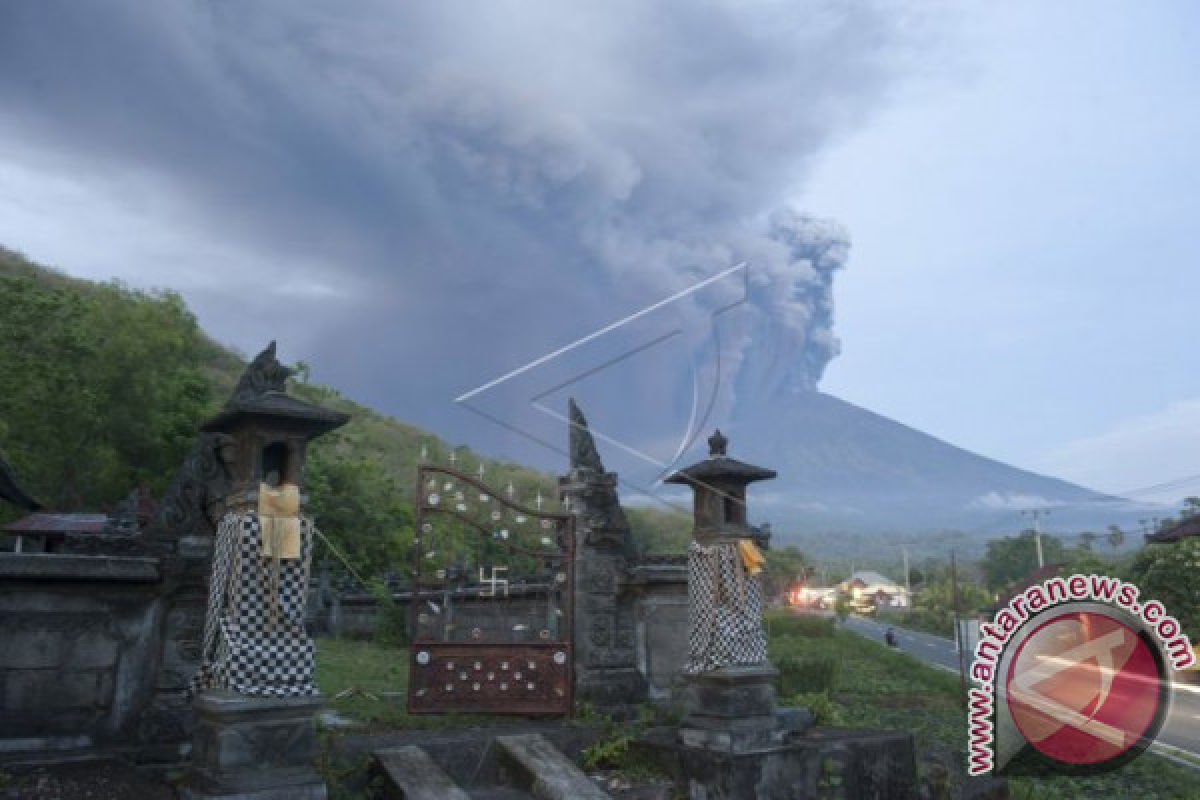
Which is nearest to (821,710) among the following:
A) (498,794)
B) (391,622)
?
(498,794)

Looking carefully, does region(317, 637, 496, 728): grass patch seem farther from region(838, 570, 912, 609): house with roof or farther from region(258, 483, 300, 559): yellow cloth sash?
region(838, 570, 912, 609): house with roof

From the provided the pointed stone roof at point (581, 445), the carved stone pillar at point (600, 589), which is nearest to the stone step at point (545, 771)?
the carved stone pillar at point (600, 589)

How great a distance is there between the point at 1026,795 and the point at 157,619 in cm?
1139

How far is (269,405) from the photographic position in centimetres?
865

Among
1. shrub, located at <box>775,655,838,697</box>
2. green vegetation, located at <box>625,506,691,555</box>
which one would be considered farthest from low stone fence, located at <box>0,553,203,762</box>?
green vegetation, located at <box>625,506,691,555</box>

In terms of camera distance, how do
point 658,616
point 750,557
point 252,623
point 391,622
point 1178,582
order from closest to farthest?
point 252,623
point 750,557
point 658,616
point 391,622
point 1178,582

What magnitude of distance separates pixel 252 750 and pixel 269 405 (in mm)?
3430

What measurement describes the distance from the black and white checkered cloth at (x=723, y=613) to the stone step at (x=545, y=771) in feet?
7.48

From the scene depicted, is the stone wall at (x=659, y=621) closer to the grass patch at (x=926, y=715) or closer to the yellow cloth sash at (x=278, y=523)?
the grass patch at (x=926, y=715)

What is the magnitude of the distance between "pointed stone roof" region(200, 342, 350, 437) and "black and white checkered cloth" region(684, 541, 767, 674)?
17.6ft

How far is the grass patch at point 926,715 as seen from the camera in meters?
11.8

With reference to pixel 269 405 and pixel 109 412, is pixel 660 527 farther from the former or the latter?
pixel 269 405

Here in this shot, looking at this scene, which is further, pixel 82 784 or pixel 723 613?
pixel 723 613

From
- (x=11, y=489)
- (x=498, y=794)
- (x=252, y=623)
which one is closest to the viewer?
(x=252, y=623)
